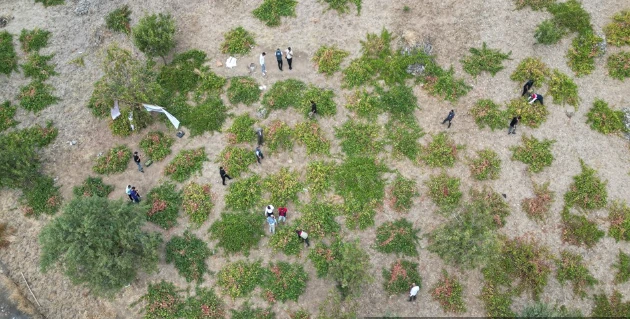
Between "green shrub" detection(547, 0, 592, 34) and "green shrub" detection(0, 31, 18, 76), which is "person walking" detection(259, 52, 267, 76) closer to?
"green shrub" detection(0, 31, 18, 76)

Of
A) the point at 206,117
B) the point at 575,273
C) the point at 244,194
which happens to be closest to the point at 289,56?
the point at 206,117

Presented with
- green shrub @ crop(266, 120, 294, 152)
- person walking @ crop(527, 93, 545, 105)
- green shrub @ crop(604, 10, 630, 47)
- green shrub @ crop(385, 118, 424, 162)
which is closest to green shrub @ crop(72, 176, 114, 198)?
green shrub @ crop(266, 120, 294, 152)

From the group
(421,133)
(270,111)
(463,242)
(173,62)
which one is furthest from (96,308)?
(421,133)

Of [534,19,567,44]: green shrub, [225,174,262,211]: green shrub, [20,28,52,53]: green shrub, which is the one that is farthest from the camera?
[20,28,52,53]: green shrub

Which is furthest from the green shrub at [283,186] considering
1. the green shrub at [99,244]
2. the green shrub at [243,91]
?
the green shrub at [99,244]

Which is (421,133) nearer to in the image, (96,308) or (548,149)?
(548,149)

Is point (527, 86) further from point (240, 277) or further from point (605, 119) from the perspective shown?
point (240, 277)

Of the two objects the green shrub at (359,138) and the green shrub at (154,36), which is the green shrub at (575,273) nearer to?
the green shrub at (359,138)
